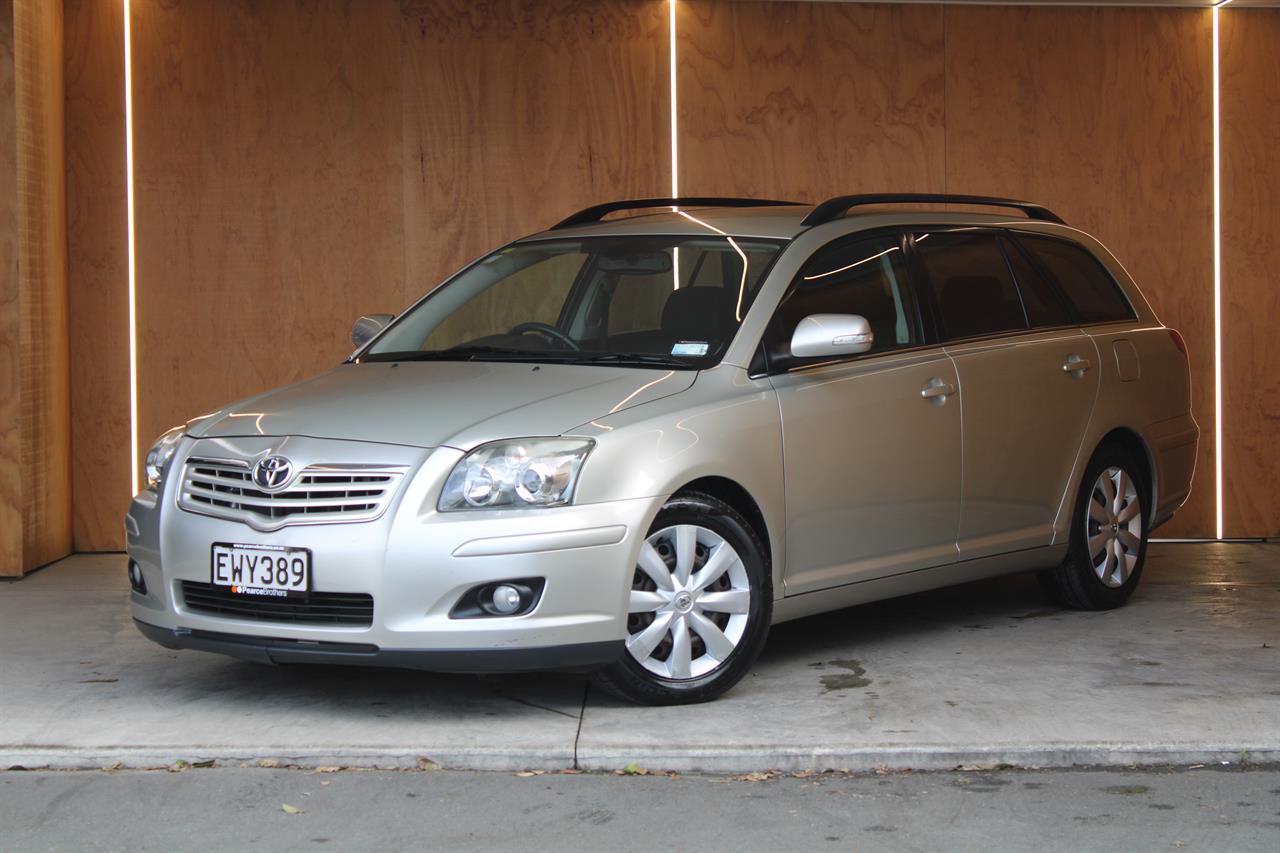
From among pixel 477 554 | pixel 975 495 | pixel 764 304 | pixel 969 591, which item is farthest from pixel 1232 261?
pixel 477 554

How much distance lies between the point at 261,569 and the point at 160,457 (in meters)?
0.82

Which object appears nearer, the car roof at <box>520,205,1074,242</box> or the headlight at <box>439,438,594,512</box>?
the headlight at <box>439,438,594,512</box>

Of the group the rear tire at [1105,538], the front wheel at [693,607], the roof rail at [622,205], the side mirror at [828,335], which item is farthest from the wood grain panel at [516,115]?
the front wheel at [693,607]

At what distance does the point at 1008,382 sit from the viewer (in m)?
6.99

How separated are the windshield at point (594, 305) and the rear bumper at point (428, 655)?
1.13 m

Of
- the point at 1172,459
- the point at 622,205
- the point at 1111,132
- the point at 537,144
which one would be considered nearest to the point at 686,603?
the point at 622,205

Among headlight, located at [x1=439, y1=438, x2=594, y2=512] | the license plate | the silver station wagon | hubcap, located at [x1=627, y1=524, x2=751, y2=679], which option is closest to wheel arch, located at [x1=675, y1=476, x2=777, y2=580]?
the silver station wagon

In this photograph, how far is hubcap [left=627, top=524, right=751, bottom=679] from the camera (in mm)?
5527

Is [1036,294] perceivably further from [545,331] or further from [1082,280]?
[545,331]

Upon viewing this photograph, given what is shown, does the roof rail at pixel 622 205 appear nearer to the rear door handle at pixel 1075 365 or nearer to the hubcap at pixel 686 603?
the rear door handle at pixel 1075 365

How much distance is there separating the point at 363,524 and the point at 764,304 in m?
1.74

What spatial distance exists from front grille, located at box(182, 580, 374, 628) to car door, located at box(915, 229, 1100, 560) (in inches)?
103

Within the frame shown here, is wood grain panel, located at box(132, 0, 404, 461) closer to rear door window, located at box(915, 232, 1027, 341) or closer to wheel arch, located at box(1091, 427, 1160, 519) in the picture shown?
rear door window, located at box(915, 232, 1027, 341)

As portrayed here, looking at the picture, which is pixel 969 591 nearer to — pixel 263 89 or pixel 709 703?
pixel 709 703
